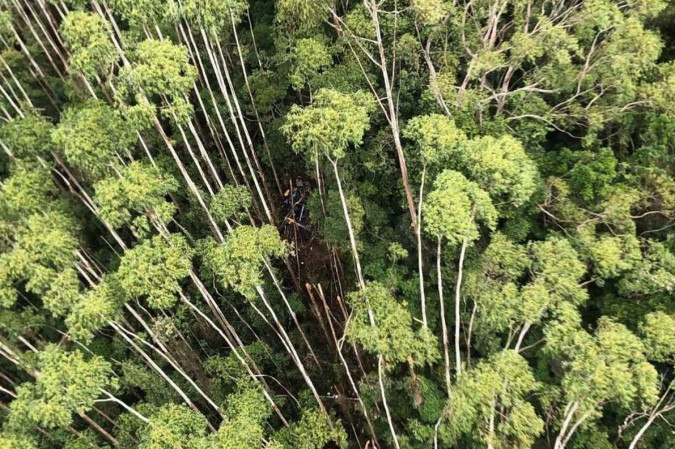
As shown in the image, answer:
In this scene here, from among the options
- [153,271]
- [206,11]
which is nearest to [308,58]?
[206,11]

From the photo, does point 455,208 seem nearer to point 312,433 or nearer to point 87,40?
point 312,433

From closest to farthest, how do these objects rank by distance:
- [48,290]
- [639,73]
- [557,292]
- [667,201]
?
[557,292]
[48,290]
[667,201]
[639,73]

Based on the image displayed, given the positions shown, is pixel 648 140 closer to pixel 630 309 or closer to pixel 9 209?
pixel 630 309

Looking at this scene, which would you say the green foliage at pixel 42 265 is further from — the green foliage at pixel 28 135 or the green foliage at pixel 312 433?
the green foliage at pixel 312 433

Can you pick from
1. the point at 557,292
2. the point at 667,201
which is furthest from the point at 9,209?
the point at 667,201

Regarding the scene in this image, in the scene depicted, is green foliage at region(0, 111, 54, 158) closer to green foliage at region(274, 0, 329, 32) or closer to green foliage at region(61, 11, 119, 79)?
green foliage at region(61, 11, 119, 79)
